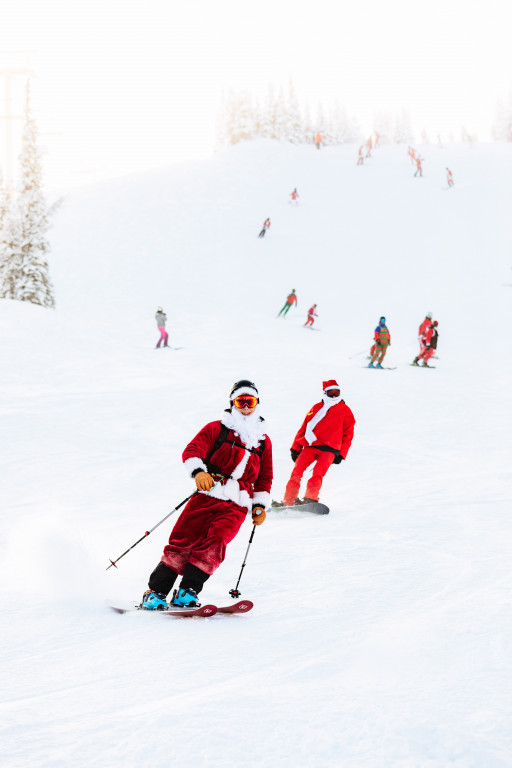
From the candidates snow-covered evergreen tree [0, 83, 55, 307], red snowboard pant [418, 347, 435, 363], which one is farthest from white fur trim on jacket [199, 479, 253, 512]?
snow-covered evergreen tree [0, 83, 55, 307]

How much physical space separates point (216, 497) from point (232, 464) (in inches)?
9.7

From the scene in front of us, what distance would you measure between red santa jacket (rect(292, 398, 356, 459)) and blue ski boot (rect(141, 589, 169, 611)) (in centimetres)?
358

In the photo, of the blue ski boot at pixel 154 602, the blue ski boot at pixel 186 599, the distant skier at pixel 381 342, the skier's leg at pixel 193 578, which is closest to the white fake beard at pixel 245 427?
the skier's leg at pixel 193 578

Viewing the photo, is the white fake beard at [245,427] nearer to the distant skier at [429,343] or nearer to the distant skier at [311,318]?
the distant skier at [429,343]

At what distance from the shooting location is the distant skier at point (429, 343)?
60.3ft

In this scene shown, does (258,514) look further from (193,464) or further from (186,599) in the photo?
(186,599)

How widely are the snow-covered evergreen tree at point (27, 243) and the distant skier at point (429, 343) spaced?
14.4m

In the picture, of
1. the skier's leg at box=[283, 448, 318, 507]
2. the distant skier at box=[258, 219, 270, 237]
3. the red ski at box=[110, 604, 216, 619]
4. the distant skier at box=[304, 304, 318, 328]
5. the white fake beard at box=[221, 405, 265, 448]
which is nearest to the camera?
the red ski at box=[110, 604, 216, 619]

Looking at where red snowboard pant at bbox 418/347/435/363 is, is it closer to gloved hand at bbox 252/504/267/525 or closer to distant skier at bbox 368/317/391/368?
distant skier at bbox 368/317/391/368

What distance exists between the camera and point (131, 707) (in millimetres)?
2523

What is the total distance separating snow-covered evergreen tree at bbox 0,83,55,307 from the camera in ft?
80.4

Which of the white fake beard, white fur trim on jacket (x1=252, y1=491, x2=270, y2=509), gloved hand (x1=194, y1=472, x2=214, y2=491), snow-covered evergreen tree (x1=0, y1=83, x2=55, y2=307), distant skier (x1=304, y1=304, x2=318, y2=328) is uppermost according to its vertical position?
snow-covered evergreen tree (x1=0, y1=83, x2=55, y2=307)

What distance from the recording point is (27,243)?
25188mm

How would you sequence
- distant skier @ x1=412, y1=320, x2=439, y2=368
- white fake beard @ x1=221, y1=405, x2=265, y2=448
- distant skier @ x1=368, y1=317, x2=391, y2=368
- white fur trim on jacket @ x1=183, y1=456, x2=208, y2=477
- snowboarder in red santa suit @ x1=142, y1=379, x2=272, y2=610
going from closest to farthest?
snowboarder in red santa suit @ x1=142, y1=379, x2=272, y2=610 → white fur trim on jacket @ x1=183, y1=456, x2=208, y2=477 → white fake beard @ x1=221, y1=405, x2=265, y2=448 → distant skier @ x1=368, y1=317, x2=391, y2=368 → distant skier @ x1=412, y1=320, x2=439, y2=368
